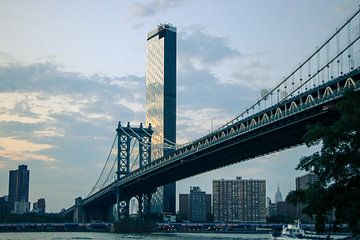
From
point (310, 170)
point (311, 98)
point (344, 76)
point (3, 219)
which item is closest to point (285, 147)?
point (311, 98)

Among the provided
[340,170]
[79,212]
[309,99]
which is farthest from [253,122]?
[79,212]

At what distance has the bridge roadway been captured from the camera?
54.7 meters

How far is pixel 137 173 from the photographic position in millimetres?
112688

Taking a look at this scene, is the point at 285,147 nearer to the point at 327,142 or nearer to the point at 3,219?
the point at 327,142

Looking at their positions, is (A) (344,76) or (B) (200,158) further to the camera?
(B) (200,158)

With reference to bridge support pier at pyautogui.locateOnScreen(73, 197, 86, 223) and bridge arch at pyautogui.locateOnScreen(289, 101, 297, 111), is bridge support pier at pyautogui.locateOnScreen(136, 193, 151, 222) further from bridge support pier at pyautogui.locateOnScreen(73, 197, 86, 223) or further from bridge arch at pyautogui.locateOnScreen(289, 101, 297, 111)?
bridge arch at pyautogui.locateOnScreen(289, 101, 297, 111)

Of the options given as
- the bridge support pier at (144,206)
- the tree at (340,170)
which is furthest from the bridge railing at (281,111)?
the bridge support pier at (144,206)

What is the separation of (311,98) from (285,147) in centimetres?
1570

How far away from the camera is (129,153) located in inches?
5354

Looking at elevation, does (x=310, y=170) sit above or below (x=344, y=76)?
below

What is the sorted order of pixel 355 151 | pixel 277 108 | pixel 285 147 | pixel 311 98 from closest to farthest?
pixel 355 151 → pixel 311 98 → pixel 277 108 → pixel 285 147

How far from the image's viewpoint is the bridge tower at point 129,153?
132375 millimetres

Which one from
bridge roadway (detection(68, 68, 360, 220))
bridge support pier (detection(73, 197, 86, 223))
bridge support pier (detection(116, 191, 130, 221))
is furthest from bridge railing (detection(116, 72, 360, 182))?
bridge support pier (detection(73, 197, 86, 223))

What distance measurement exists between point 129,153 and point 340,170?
4210 inches
